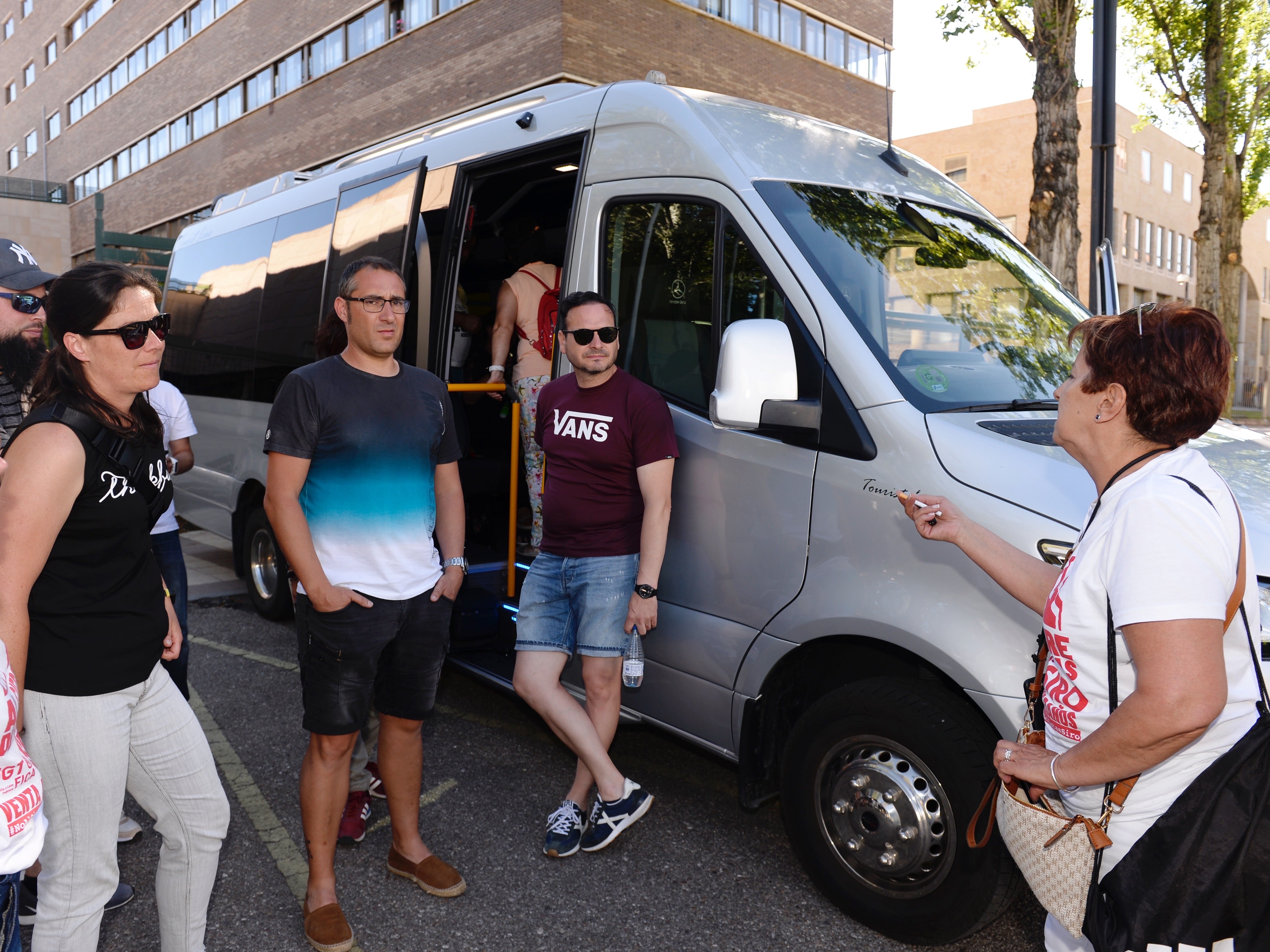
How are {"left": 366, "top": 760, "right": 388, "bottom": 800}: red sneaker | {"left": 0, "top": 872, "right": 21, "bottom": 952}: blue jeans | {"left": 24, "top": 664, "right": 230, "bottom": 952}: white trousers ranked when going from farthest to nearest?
{"left": 366, "top": 760, "right": 388, "bottom": 800}: red sneaker < {"left": 24, "top": 664, "right": 230, "bottom": 952}: white trousers < {"left": 0, "top": 872, "right": 21, "bottom": 952}: blue jeans

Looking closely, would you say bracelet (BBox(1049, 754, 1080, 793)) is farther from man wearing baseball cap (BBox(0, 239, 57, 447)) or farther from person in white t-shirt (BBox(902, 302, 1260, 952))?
man wearing baseball cap (BBox(0, 239, 57, 447))

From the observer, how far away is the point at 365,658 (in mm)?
3020

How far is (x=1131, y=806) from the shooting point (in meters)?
1.73

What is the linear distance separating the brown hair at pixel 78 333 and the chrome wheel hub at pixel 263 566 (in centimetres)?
411

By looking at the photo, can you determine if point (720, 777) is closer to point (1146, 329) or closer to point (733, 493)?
point (733, 493)

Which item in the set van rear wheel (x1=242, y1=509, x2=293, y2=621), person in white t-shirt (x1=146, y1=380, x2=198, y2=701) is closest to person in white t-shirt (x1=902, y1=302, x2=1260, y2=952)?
person in white t-shirt (x1=146, y1=380, x2=198, y2=701)

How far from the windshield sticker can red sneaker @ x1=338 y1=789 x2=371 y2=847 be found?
8.17 feet

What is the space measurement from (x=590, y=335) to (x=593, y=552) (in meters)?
0.75

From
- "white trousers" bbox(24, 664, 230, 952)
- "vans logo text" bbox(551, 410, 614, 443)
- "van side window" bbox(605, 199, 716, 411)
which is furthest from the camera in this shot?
"van side window" bbox(605, 199, 716, 411)

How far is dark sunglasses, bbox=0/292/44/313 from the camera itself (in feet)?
9.87

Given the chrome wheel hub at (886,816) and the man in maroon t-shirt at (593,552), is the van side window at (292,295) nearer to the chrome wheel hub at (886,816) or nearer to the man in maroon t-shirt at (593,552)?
the man in maroon t-shirt at (593,552)

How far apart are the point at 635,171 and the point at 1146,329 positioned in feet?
7.78

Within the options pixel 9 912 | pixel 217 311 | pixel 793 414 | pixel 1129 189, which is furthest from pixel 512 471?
pixel 1129 189

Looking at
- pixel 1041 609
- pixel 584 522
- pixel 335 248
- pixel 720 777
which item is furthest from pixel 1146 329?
pixel 335 248
